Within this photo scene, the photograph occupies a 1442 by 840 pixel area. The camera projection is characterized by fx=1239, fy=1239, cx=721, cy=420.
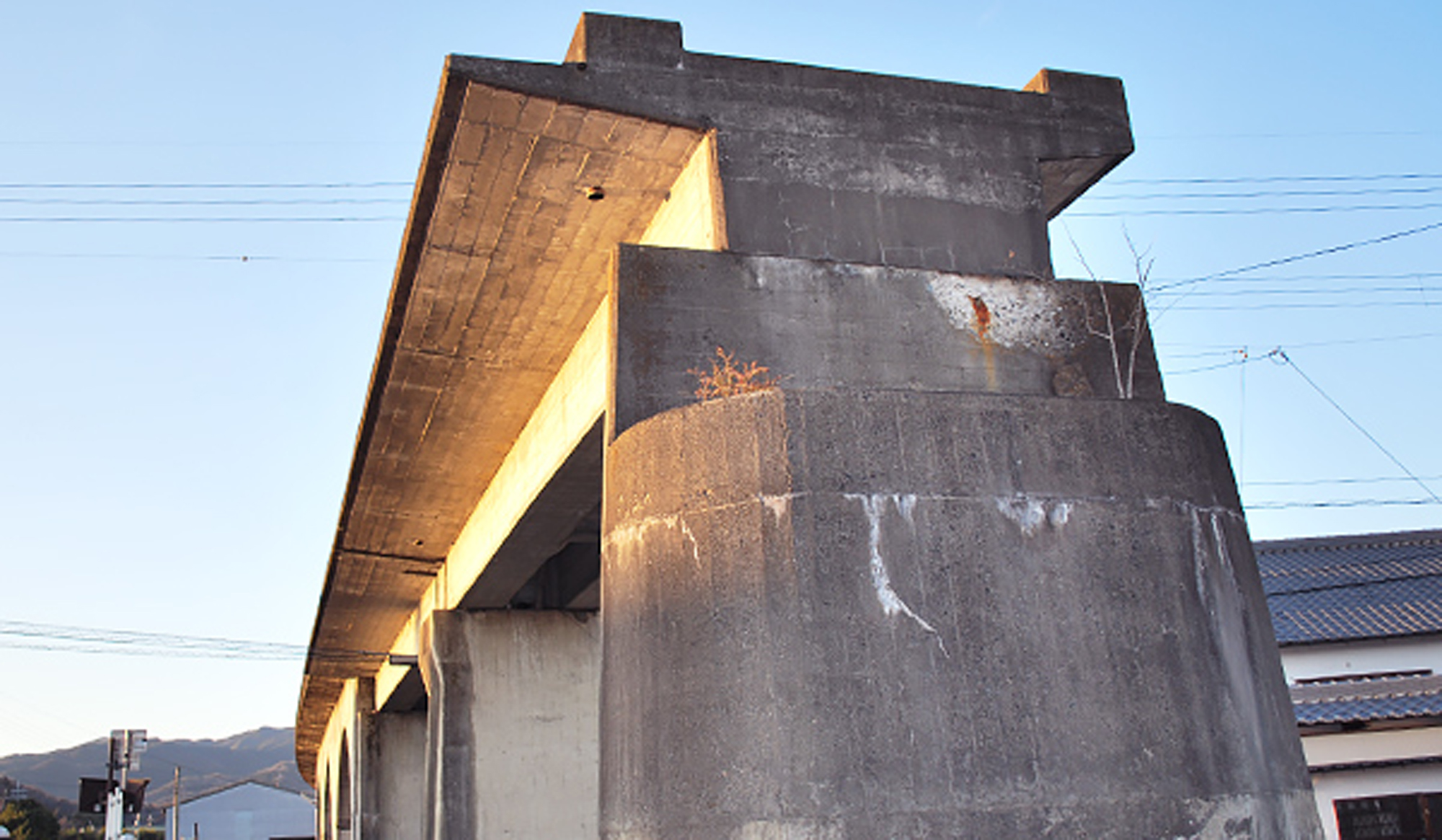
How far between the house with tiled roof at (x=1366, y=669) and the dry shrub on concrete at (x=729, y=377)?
299 inches

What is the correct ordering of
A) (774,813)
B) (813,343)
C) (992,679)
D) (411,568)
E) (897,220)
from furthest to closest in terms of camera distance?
(411,568), (897,220), (813,343), (992,679), (774,813)

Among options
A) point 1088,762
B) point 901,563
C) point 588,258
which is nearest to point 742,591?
point 901,563

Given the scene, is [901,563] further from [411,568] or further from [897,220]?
[411,568]

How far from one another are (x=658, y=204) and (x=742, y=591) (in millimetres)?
5129

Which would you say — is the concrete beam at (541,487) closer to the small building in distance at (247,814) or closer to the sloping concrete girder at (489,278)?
the sloping concrete girder at (489,278)

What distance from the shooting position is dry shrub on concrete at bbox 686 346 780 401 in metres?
9.58

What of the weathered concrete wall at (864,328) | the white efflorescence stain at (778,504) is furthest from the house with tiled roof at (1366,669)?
the white efflorescence stain at (778,504)

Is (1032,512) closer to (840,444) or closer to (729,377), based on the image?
(840,444)

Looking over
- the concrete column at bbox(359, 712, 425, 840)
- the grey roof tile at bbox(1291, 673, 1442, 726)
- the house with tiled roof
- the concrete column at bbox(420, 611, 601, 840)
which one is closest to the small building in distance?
the concrete column at bbox(359, 712, 425, 840)

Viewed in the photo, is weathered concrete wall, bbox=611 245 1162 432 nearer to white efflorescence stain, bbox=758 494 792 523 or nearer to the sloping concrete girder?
the sloping concrete girder

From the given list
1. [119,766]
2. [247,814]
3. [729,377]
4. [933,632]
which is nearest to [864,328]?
[729,377]

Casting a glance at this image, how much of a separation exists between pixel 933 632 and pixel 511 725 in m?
13.4

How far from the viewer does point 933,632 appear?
7.58 meters

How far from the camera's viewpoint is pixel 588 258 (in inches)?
479
